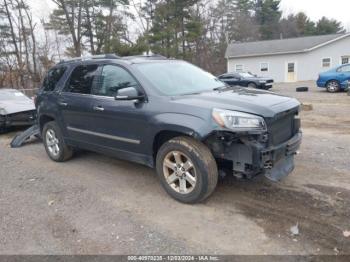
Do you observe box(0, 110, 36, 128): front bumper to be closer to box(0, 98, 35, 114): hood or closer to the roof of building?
box(0, 98, 35, 114): hood

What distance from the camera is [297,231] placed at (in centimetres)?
352

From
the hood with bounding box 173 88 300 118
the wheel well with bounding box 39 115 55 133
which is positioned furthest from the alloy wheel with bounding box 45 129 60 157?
the hood with bounding box 173 88 300 118

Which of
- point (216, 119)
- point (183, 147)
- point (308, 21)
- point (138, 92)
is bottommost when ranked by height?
point (183, 147)

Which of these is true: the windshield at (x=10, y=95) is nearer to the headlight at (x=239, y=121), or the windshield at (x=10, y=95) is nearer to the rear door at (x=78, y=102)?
the rear door at (x=78, y=102)

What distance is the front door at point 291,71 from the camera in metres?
32.3

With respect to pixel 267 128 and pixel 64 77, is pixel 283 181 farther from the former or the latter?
pixel 64 77

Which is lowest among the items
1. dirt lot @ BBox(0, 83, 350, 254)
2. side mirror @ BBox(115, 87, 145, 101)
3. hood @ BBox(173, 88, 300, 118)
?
dirt lot @ BBox(0, 83, 350, 254)

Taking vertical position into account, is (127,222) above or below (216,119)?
below

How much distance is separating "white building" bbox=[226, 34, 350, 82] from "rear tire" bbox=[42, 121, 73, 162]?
97.1 ft

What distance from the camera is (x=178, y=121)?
410 cm

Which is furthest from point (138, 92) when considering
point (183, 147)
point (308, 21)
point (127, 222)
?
point (308, 21)

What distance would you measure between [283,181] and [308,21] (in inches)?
2264

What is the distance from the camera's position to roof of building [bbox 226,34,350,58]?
31542 mm

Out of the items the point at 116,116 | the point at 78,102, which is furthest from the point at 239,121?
the point at 78,102
